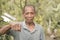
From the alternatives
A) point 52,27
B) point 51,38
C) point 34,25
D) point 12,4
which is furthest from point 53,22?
point 34,25

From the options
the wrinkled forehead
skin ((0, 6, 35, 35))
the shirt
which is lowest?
the shirt

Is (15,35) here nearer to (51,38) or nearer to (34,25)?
(34,25)

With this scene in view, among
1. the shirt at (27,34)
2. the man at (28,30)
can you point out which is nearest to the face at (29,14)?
the man at (28,30)

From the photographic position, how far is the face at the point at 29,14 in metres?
3.13

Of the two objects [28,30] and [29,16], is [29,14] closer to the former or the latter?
[29,16]

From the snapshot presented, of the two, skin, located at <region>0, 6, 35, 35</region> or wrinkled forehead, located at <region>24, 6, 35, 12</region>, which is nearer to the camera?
skin, located at <region>0, 6, 35, 35</region>

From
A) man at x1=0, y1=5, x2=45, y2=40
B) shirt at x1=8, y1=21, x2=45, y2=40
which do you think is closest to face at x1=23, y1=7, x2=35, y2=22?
man at x1=0, y1=5, x2=45, y2=40

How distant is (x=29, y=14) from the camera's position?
10.4 feet

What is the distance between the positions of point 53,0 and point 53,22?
3.53 metres

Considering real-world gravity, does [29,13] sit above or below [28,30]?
above

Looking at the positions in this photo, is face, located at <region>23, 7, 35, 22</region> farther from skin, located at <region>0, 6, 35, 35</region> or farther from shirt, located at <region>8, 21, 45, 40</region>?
shirt, located at <region>8, 21, 45, 40</region>

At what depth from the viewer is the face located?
10.3 feet

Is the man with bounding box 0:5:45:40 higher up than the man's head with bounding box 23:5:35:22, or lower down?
lower down

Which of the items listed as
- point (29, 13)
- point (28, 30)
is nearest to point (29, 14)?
point (29, 13)
